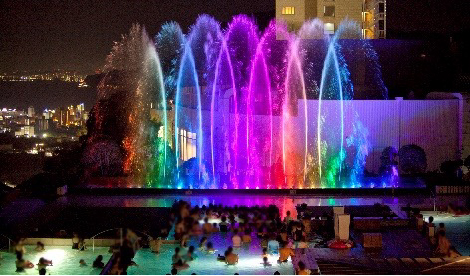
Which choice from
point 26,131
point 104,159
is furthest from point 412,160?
point 26,131

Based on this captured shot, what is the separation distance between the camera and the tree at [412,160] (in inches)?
1189

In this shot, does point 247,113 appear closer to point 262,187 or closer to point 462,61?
point 262,187

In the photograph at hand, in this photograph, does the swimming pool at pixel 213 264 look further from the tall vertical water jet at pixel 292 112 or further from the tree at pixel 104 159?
the tree at pixel 104 159

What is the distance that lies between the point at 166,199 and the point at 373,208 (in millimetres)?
6069

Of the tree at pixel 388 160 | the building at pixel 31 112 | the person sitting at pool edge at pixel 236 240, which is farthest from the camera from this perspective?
the building at pixel 31 112

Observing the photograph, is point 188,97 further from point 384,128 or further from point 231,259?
point 231,259

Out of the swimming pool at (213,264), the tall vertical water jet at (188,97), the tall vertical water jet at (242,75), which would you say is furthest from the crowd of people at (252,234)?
the tall vertical water jet at (188,97)

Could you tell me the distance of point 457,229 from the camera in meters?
19.8

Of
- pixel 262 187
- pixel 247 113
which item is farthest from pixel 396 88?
pixel 262 187

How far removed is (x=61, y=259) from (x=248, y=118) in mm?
14982

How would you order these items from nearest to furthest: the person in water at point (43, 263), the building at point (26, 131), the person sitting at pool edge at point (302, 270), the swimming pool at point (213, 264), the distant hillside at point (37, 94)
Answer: the person in water at point (43, 263) < the person sitting at pool edge at point (302, 270) < the swimming pool at point (213, 264) < the building at point (26, 131) < the distant hillside at point (37, 94)

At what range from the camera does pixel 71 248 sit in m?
18.8

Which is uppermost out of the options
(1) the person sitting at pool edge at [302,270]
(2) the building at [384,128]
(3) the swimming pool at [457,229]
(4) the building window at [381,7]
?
(4) the building window at [381,7]

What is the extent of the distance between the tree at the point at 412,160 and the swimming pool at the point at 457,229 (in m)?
8.30
